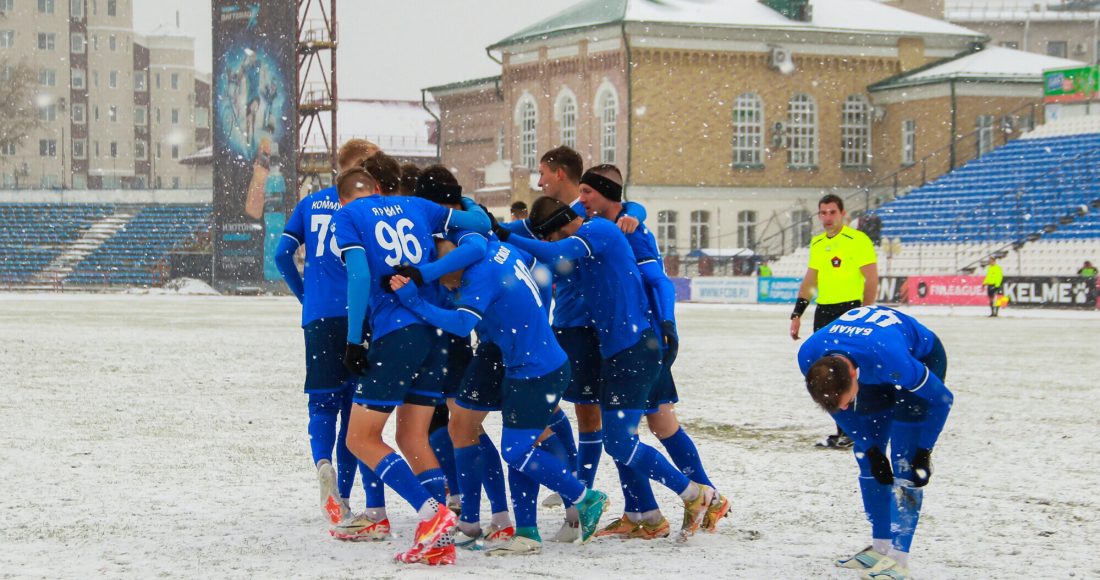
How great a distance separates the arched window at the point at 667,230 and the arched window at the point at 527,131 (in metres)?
7.53

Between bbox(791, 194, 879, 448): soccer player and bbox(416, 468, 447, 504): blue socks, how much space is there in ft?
15.1

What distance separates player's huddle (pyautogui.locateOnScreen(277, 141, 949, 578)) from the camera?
6543 mm

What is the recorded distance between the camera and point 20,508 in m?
7.69

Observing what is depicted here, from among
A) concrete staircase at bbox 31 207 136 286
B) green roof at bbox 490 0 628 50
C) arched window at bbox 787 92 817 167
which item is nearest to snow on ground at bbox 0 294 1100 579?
green roof at bbox 490 0 628 50

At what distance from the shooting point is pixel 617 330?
6984mm

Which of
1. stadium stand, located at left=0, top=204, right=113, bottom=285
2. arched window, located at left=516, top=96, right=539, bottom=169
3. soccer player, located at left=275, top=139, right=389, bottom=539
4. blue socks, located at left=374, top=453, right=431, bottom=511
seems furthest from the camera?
stadium stand, located at left=0, top=204, right=113, bottom=285

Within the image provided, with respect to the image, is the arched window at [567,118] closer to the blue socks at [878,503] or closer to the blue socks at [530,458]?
the blue socks at [530,458]

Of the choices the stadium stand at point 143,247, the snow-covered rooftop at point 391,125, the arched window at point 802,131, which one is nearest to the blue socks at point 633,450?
the arched window at point 802,131

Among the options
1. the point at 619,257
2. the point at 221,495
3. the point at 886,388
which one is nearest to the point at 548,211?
the point at 619,257

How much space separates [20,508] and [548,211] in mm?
3445

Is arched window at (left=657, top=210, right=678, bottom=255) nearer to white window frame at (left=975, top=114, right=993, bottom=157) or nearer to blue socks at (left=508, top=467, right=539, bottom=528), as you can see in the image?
white window frame at (left=975, top=114, right=993, bottom=157)

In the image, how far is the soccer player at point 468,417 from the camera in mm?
6816

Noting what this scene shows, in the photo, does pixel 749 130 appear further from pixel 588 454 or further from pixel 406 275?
pixel 406 275

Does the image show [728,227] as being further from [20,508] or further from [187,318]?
[20,508]
